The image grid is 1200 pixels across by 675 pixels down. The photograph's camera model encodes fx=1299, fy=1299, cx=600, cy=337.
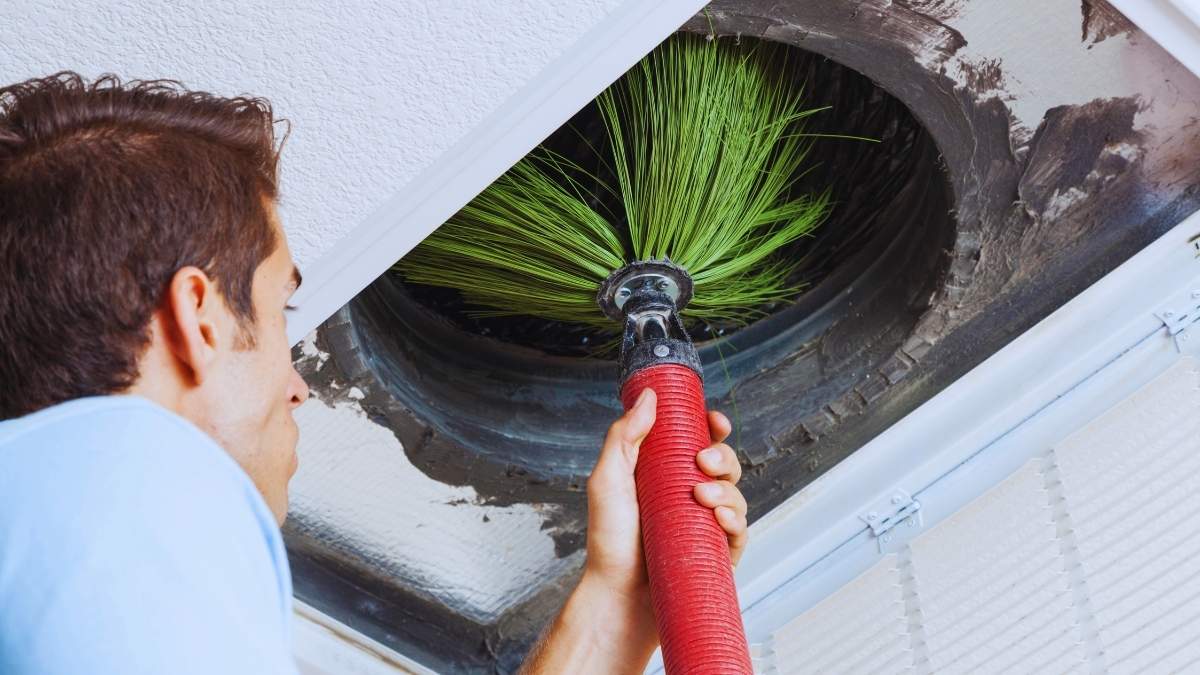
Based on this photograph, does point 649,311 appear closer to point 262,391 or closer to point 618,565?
point 618,565

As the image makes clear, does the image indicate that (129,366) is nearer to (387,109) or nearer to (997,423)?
(387,109)

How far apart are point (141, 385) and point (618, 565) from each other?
0.64 m

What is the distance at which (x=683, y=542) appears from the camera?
1.23 m

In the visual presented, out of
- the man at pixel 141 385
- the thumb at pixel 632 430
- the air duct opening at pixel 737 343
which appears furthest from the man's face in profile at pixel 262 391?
the air duct opening at pixel 737 343

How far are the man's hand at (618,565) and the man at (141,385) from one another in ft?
1.17

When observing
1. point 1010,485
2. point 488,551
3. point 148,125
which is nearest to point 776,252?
point 1010,485

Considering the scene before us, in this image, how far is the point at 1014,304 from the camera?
5.07ft

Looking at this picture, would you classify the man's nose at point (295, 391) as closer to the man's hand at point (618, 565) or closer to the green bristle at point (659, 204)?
the man's hand at point (618, 565)

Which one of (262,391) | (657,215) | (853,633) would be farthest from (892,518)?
(262,391)

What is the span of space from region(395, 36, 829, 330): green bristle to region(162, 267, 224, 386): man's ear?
28.4 inches

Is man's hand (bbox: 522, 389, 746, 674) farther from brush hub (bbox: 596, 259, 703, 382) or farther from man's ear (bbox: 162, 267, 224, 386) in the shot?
man's ear (bbox: 162, 267, 224, 386)

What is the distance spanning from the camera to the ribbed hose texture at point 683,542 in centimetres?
117

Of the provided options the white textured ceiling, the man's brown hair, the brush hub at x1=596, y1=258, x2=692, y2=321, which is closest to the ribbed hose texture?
the brush hub at x1=596, y1=258, x2=692, y2=321

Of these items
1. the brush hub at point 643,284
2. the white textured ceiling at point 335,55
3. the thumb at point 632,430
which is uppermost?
the brush hub at point 643,284
